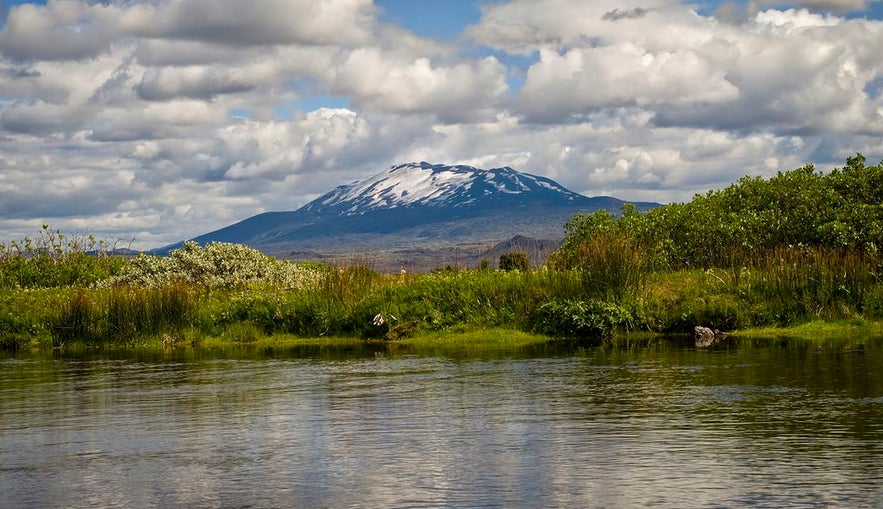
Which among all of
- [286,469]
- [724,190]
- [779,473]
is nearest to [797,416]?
[779,473]

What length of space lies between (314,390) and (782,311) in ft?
49.8

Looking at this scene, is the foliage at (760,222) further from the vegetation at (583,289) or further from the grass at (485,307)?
the grass at (485,307)

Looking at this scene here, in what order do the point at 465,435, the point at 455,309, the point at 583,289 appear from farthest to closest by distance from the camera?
the point at 455,309, the point at 583,289, the point at 465,435

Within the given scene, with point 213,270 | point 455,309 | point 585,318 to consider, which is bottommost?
point 585,318

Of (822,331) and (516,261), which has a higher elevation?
(516,261)

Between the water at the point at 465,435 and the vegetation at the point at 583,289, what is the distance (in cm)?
639

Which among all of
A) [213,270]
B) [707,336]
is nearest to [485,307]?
[707,336]

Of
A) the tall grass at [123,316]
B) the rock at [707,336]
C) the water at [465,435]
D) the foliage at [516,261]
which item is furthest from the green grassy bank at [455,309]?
the water at [465,435]

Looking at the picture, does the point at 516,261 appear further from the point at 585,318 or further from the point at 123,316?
the point at 123,316

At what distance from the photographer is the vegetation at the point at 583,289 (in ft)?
96.1

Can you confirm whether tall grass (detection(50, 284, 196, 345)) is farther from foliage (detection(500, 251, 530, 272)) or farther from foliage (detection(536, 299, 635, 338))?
foliage (detection(536, 299, 635, 338))

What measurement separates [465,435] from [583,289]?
55.9ft

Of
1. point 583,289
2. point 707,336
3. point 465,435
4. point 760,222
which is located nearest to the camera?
point 465,435

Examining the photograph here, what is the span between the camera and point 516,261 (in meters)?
40.0
